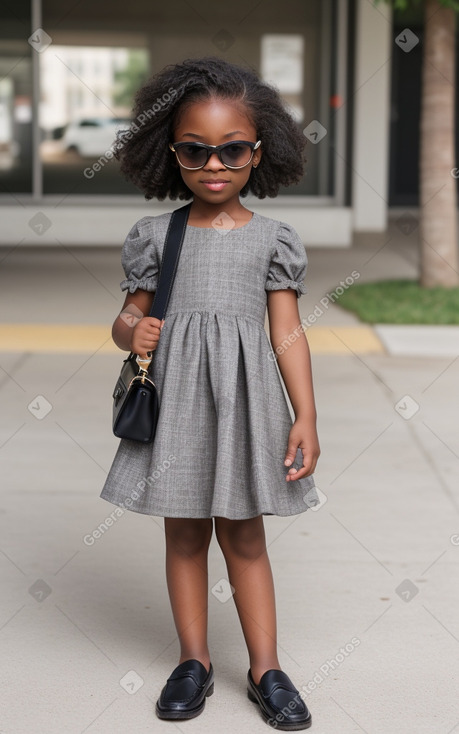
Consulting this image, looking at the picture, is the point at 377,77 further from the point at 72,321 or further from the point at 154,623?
the point at 154,623

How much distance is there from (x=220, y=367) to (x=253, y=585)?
59 cm

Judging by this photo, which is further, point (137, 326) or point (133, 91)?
point (133, 91)

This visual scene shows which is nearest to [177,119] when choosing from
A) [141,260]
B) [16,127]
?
[141,260]

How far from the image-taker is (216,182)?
288 centimetres

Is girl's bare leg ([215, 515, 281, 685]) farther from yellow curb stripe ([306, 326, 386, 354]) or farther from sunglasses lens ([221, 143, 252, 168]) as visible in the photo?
yellow curb stripe ([306, 326, 386, 354])

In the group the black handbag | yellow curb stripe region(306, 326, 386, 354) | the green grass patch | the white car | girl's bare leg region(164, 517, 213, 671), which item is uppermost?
the black handbag

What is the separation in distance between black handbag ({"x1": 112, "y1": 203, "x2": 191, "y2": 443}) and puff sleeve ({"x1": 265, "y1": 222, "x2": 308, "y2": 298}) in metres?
0.24

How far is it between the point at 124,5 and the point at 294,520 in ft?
32.0

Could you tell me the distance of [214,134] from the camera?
286 centimetres

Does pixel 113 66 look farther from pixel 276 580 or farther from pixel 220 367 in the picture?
pixel 220 367

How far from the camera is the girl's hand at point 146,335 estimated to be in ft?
9.48

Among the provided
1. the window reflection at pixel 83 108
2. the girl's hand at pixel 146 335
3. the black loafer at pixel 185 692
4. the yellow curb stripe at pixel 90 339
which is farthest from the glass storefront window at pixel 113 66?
the black loafer at pixel 185 692

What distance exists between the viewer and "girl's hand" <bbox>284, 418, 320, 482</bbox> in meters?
2.91

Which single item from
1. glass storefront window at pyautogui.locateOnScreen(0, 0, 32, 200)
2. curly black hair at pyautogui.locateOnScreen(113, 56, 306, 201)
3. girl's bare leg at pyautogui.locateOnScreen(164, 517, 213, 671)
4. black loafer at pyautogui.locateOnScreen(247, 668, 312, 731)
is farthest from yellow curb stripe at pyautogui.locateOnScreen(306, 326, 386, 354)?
glass storefront window at pyautogui.locateOnScreen(0, 0, 32, 200)
